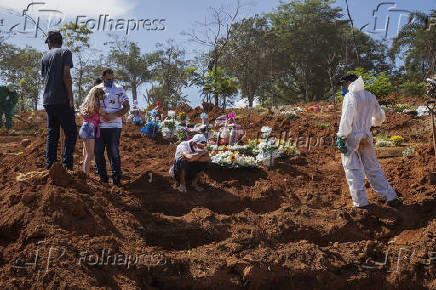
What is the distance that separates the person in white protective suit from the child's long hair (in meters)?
3.32

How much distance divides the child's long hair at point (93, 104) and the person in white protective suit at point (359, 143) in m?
3.32

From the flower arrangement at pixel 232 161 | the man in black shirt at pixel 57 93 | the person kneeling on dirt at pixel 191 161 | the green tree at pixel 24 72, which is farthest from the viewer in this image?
the green tree at pixel 24 72

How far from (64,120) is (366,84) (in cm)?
999

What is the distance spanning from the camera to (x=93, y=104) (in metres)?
5.29

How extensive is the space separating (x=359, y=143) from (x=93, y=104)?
3.65m

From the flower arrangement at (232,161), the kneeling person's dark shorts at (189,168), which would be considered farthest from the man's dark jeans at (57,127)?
the flower arrangement at (232,161)

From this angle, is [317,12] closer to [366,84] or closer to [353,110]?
[366,84]

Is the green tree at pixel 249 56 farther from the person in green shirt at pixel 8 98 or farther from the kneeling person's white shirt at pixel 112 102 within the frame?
the kneeling person's white shirt at pixel 112 102

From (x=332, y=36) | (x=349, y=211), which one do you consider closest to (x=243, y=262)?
(x=349, y=211)

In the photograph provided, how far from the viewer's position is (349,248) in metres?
4.66

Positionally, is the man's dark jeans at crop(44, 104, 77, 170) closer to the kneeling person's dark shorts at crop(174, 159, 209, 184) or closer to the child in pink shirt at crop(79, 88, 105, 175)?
the child in pink shirt at crop(79, 88, 105, 175)

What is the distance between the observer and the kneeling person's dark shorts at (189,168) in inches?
228

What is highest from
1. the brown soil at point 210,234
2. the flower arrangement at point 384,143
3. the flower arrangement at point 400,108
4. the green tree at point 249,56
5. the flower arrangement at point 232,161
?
the green tree at point 249,56

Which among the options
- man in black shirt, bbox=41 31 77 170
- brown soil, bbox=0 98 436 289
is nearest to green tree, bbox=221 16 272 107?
brown soil, bbox=0 98 436 289
